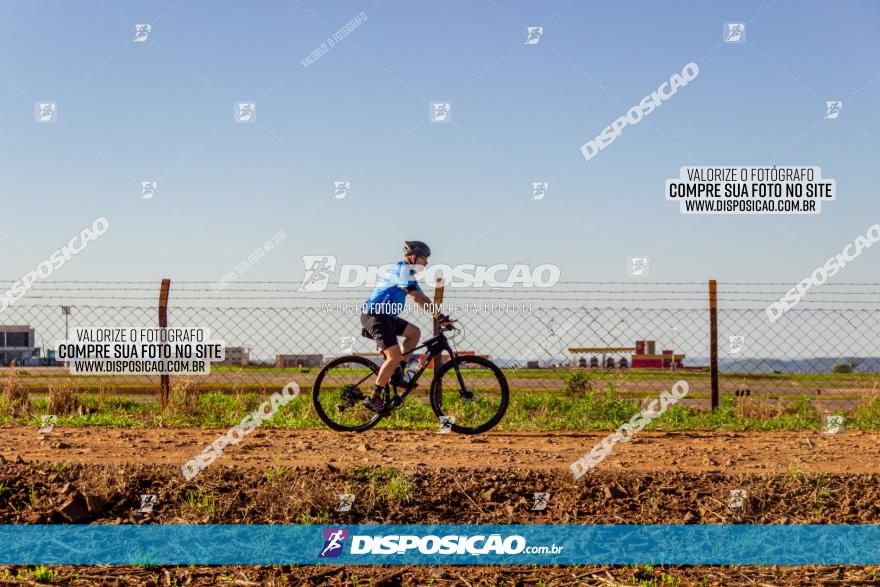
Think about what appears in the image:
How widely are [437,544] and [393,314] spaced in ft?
13.4

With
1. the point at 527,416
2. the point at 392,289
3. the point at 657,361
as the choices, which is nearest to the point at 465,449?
the point at 392,289

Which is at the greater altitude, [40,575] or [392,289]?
[392,289]

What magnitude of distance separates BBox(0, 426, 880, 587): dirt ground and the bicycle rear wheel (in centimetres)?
191

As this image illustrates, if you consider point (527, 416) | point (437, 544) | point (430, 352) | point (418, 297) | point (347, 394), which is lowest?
point (437, 544)

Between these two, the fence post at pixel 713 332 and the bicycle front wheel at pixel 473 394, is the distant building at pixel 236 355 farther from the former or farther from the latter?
the fence post at pixel 713 332

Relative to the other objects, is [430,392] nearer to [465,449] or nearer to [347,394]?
[347,394]

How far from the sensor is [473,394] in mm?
9570

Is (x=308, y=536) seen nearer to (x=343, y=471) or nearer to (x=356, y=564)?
(x=356, y=564)

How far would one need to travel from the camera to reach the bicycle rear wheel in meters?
9.45

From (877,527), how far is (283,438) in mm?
5864

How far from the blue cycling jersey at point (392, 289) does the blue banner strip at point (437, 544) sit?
146 inches

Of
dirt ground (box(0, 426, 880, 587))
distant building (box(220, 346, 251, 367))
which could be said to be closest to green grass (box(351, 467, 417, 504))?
dirt ground (box(0, 426, 880, 587))

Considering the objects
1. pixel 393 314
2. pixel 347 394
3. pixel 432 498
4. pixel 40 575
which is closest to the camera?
pixel 40 575

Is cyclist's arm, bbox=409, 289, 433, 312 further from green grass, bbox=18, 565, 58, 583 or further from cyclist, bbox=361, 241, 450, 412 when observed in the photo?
green grass, bbox=18, 565, 58, 583
